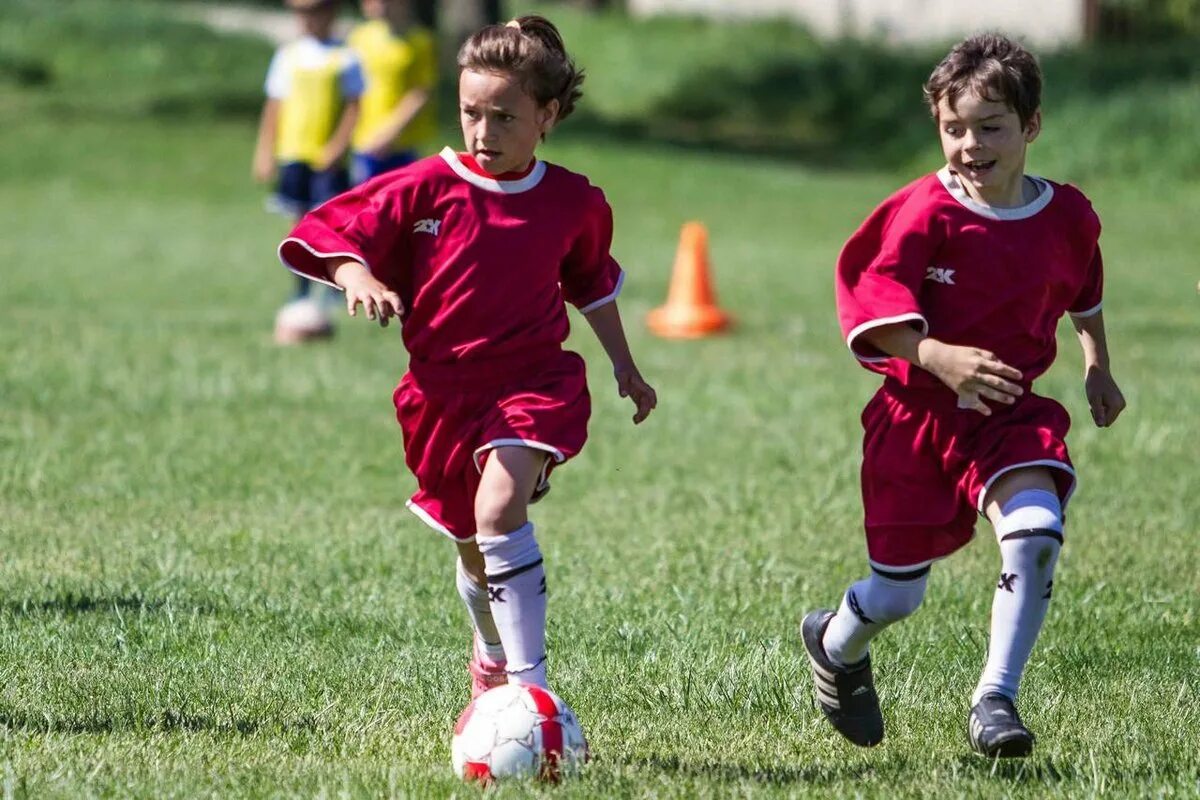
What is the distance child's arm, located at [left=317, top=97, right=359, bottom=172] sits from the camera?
1279cm

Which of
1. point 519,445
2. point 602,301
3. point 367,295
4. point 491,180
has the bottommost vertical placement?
point 519,445

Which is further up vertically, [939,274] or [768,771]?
[939,274]

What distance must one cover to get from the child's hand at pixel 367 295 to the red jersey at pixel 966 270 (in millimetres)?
1147

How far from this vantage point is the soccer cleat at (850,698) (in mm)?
4965

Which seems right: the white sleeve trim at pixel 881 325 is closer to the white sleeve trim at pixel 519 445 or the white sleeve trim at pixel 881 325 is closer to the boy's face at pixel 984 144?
the boy's face at pixel 984 144

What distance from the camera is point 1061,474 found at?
4871 millimetres

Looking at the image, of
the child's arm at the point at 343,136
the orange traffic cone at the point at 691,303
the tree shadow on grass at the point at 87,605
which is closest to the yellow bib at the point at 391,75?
the child's arm at the point at 343,136

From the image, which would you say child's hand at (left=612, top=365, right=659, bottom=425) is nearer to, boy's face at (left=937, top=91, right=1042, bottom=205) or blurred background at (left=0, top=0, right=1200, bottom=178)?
boy's face at (left=937, top=91, right=1042, bottom=205)

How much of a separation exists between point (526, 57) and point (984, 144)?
1.19 meters

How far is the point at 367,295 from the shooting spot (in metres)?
4.74

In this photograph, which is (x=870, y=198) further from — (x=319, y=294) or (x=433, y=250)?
(x=433, y=250)

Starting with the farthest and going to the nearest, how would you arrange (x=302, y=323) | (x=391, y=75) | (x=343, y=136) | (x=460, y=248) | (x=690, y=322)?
(x=391, y=75) → (x=690, y=322) → (x=343, y=136) → (x=302, y=323) → (x=460, y=248)

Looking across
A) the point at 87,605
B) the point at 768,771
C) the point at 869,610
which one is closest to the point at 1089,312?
the point at 869,610

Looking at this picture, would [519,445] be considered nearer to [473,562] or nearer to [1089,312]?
[473,562]
